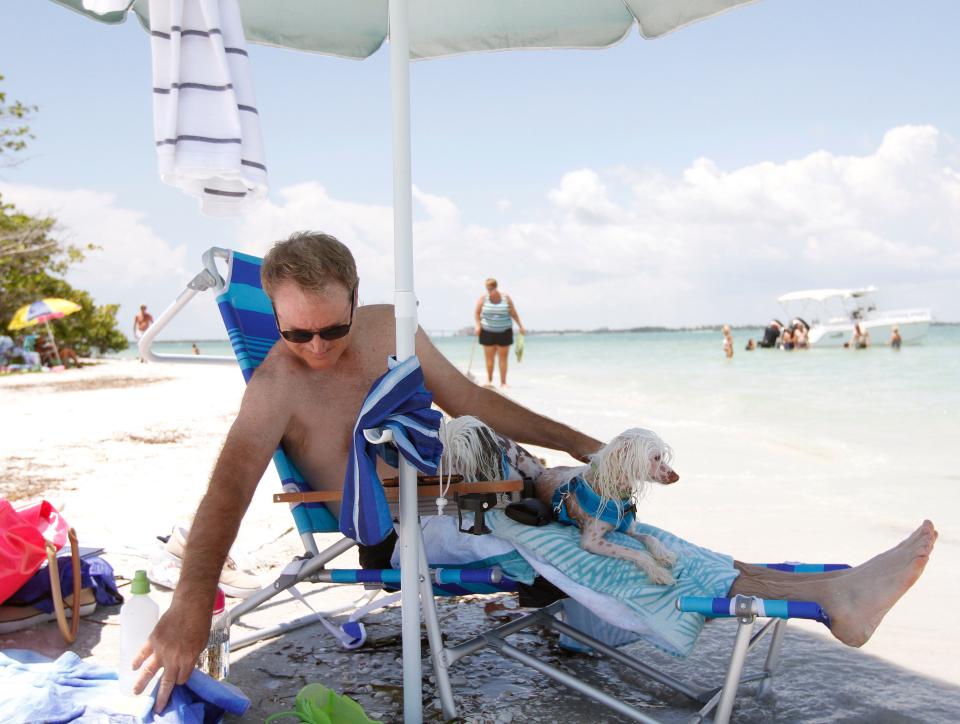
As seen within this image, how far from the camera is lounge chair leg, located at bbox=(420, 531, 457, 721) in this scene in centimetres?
223

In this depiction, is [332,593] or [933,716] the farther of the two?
[332,593]

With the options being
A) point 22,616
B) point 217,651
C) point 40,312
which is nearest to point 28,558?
point 22,616

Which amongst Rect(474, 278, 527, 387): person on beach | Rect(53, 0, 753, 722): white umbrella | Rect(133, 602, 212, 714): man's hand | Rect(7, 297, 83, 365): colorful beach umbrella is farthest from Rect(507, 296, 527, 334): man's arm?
Rect(7, 297, 83, 365): colorful beach umbrella

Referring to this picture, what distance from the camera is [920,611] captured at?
335 cm

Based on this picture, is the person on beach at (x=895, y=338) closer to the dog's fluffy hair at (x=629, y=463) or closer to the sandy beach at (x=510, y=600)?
the sandy beach at (x=510, y=600)

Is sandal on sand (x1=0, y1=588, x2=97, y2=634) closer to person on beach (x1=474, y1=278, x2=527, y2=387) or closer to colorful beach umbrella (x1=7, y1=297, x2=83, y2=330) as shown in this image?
person on beach (x1=474, y1=278, x2=527, y2=387)

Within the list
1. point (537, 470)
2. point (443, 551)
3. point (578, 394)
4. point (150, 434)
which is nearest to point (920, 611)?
point (537, 470)

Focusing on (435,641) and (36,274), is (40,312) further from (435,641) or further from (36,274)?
(435,641)

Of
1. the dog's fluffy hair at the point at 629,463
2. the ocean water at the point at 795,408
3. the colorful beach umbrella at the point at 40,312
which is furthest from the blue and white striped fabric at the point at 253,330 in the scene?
the colorful beach umbrella at the point at 40,312

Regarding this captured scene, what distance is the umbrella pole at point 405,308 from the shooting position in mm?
2191

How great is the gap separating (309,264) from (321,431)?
21.5 inches

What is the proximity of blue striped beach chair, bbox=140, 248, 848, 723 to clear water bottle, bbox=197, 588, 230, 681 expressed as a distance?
61mm

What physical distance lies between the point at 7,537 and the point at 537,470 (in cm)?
201

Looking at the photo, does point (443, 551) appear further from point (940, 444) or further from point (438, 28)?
point (940, 444)
